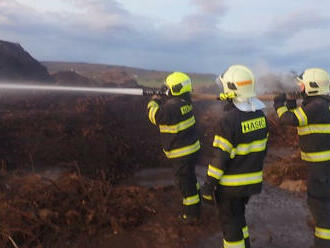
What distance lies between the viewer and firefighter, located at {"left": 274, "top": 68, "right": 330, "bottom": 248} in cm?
422

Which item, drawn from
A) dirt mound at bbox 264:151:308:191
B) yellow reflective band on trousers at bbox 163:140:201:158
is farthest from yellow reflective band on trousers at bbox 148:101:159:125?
dirt mound at bbox 264:151:308:191

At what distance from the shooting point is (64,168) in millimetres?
7508

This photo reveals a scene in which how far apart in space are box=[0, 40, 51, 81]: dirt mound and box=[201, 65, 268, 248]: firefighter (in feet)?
43.9

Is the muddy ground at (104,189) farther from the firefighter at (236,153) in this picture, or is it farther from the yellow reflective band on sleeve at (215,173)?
the yellow reflective band on sleeve at (215,173)

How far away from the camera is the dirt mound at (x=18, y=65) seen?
49.7ft

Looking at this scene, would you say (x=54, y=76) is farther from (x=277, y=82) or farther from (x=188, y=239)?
(x=188, y=239)

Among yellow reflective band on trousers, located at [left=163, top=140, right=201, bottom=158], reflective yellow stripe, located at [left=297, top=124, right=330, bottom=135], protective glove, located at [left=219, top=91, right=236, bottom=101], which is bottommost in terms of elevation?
yellow reflective band on trousers, located at [left=163, top=140, right=201, bottom=158]

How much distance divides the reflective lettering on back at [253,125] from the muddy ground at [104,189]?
1.89 m

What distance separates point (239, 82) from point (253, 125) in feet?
1.56

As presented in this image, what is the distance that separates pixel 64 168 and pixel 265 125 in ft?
16.5

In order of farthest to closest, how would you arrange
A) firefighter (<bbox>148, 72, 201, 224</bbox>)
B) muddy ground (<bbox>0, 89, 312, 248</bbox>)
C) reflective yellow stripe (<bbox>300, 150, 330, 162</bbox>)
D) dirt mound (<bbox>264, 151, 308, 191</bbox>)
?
dirt mound (<bbox>264, 151, 308, 191</bbox>)
firefighter (<bbox>148, 72, 201, 224</bbox>)
muddy ground (<bbox>0, 89, 312, 248</bbox>)
reflective yellow stripe (<bbox>300, 150, 330, 162</bbox>)

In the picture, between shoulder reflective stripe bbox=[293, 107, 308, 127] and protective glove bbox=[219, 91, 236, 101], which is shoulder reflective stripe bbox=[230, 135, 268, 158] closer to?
protective glove bbox=[219, 91, 236, 101]

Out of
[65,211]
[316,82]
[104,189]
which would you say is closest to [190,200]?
[104,189]

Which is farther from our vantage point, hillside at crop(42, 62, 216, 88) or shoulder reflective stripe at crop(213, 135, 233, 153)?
hillside at crop(42, 62, 216, 88)
